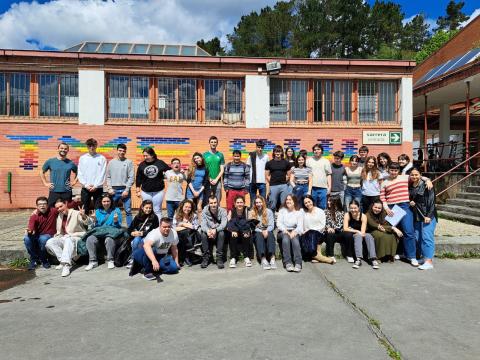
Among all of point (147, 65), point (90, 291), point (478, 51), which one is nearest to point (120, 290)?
point (90, 291)

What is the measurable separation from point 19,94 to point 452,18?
60.1 m

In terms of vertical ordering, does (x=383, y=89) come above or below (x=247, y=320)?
above

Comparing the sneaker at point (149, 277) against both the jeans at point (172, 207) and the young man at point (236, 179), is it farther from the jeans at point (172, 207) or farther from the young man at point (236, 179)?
the young man at point (236, 179)

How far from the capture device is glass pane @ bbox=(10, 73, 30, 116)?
37.0 ft

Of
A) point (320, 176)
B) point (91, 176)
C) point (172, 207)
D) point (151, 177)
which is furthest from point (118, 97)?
point (320, 176)

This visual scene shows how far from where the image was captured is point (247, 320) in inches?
148

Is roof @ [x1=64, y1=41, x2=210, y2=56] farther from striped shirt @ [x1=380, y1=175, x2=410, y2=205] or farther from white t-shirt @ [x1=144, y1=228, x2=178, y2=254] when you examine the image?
white t-shirt @ [x1=144, y1=228, x2=178, y2=254]

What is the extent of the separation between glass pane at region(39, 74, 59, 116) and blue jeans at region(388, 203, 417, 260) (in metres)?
10.5

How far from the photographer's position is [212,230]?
20.0 feet

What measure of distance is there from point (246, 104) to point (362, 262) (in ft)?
23.0

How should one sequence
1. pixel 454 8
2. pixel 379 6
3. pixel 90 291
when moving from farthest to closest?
1. pixel 454 8
2. pixel 379 6
3. pixel 90 291

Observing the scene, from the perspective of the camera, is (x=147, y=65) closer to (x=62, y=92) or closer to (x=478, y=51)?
(x=62, y=92)

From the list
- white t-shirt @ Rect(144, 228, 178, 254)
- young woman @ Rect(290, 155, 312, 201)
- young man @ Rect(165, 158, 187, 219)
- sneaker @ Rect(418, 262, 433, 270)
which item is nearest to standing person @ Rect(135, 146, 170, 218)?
young man @ Rect(165, 158, 187, 219)

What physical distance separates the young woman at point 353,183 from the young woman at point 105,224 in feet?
14.3
